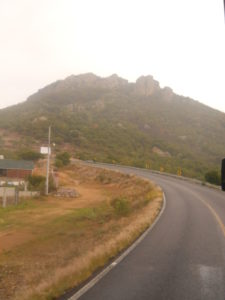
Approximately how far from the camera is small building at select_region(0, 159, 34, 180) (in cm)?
4453

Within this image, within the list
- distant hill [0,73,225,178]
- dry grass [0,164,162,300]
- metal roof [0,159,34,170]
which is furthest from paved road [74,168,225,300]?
distant hill [0,73,225,178]

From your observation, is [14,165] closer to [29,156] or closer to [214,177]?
[29,156]

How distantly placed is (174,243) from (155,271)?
3.53 m

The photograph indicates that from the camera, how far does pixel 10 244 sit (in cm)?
1438

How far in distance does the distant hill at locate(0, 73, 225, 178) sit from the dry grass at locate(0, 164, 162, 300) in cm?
3196

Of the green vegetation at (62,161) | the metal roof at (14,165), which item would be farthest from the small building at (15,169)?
the green vegetation at (62,161)

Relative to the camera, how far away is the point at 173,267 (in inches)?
353

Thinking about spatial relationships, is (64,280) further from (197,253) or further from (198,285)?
(197,253)

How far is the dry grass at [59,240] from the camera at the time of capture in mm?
8172

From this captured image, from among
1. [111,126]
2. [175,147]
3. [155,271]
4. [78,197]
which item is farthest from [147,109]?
[155,271]

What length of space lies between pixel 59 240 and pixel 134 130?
8484cm

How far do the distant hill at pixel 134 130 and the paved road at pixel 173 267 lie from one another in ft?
124

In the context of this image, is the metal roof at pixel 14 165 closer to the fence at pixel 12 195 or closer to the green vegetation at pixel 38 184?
the green vegetation at pixel 38 184

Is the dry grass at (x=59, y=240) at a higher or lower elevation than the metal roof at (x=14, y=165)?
lower
